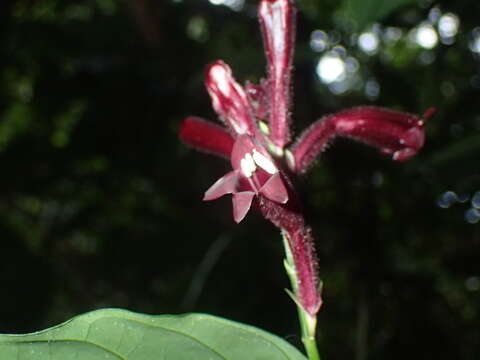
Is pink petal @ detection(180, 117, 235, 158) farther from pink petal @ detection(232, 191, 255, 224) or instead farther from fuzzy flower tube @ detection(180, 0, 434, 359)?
pink petal @ detection(232, 191, 255, 224)

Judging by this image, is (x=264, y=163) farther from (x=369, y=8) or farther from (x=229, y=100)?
(x=369, y=8)

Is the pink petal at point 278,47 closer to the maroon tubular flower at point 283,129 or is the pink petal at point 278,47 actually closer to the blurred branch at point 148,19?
the maroon tubular flower at point 283,129

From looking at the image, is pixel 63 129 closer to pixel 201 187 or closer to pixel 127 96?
pixel 127 96

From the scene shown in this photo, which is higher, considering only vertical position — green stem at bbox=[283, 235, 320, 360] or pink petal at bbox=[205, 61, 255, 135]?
pink petal at bbox=[205, 61, 255, 135]

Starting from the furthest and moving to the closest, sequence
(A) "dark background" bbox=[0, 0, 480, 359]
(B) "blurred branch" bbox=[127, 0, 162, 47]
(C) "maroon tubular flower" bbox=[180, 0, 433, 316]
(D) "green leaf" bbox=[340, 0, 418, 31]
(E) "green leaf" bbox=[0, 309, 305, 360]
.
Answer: (B) "blurred branch" bbox=[127, 0, 162, 47]
(A) "dark background" bbox=[0, 0, 480, 359]
(D) "green leaf" bbox=[340, 0, 418, 31]
(C) "maroon tubular flower" bbox=[180, 0, 433, 316]
(E) "green leaf" bbox=[0, 309, 305, 360]

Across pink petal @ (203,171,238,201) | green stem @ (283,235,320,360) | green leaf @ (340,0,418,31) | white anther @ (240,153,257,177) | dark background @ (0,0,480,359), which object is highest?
green leaf @ (340,0,418,31)

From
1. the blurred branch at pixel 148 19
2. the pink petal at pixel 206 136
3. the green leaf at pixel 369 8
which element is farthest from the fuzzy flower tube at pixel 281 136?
the blurred branch at pixel 148 19

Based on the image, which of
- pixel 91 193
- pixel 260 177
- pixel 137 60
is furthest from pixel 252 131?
pixel 91 193

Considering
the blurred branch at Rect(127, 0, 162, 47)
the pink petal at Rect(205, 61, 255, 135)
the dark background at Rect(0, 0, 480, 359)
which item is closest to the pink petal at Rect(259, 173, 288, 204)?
the pink petal at Rect(205, 61, 255, 135)
